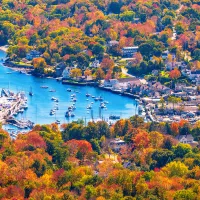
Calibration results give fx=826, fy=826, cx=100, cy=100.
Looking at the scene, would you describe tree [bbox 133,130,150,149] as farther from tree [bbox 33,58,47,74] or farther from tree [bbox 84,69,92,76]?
tree [bbox 33,58,47,74]

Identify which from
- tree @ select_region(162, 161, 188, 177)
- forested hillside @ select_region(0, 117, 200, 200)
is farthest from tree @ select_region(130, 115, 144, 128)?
tree @ select_region(162, 161, 188, 177)

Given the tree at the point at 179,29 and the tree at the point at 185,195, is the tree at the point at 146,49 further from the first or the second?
the tree at the point at 185,195

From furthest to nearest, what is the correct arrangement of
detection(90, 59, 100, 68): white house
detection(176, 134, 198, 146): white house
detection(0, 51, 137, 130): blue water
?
detection(90, 59, 100, 68): white house
detection(0, 51, 137, 130): blue water
detection(176, 134, 198, 146): white house

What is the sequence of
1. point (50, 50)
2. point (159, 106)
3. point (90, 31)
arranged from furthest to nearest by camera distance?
1. point (90, 31)
2. point (50, 50)
3. point (159, 106)

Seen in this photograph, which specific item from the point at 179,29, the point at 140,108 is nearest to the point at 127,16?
the point at 179,29

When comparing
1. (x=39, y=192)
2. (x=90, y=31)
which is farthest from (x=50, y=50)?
(x=39, y=192)

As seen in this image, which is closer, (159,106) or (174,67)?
(159,106)

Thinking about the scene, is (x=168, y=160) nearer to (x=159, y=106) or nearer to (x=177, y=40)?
(x=159, y=106)

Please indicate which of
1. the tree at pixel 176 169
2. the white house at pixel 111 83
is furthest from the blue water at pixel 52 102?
the tree at pixel 176 169
